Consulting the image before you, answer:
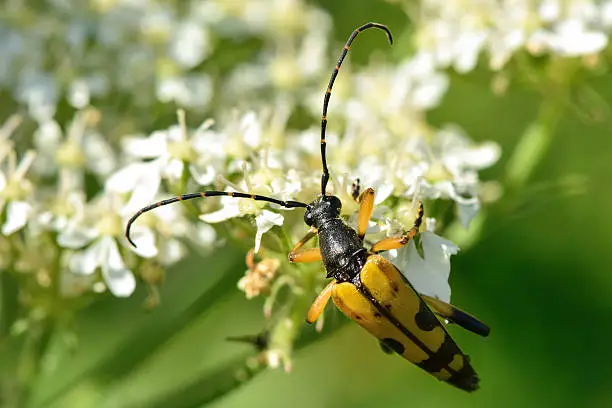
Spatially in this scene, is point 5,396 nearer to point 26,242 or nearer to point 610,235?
point 26,242

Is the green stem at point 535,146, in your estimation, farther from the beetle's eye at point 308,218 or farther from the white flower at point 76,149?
the white flower at point 76,149

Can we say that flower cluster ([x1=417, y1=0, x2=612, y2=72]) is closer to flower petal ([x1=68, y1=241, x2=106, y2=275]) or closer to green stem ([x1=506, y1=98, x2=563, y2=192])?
green stem ([x1=506, y1=98, x2=563, y2=192])

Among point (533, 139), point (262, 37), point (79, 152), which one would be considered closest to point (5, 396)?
point (79, 152)

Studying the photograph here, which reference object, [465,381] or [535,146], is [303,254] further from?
[535,146]

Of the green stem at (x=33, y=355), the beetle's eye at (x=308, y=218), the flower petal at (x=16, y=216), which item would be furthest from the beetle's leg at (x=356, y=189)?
the green stem at (x=33, y=355)

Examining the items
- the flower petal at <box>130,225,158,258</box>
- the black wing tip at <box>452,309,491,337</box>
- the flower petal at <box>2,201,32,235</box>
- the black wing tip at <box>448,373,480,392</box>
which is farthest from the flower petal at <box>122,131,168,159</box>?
the black wing tip at <box>448,373,480,392</box>
